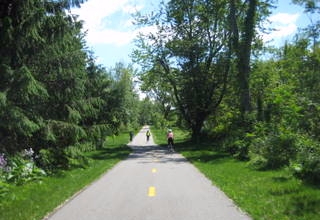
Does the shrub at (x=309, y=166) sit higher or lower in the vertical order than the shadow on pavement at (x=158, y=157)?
higher

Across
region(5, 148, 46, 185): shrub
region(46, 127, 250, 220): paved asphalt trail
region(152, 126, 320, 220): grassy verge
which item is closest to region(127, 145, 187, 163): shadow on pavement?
region(152, 126, 320, 220): grassy verge

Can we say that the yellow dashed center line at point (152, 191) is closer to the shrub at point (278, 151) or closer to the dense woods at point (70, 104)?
the dense woods at point (70, 104)

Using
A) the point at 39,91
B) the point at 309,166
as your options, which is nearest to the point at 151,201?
the point at 309,166

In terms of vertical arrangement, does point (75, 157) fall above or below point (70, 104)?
below

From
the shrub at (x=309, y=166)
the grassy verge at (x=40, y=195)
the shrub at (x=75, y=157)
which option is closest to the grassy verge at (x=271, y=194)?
the shrub at (x=309, y=166)

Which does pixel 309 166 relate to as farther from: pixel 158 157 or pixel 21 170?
pixel 158 157

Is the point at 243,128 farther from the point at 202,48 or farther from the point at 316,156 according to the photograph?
the point at 202,48

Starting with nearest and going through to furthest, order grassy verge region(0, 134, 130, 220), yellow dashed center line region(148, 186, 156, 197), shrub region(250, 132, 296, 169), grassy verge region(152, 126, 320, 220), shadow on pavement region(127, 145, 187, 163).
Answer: grassy verge region(152, 126, 320, 220) → grassy verge region(0, 134, 130, 220) → yellow dashed center line region(148, 186, 156, 197) → shrub region(250, 132, 296, 169) → shadow on pavement region(127, 145, 187, 163)

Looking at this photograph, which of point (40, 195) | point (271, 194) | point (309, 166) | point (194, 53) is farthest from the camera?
point (194, 53)

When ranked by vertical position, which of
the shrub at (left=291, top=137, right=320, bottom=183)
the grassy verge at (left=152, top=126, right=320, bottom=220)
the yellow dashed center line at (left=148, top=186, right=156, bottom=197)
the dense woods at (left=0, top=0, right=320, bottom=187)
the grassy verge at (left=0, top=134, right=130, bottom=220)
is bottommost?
the grassy verge at (left=152, top=126, right=320, bottom=220)

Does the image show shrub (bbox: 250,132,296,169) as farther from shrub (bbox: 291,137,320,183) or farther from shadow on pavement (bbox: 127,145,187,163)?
shadow on pavement (bbox: 127,145,187,163)

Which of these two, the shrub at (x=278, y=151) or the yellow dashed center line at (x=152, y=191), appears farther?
the shrub at (x=278, y=151)

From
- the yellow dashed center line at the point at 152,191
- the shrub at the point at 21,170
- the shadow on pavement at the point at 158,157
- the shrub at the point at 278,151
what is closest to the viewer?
the yellow dashed center line at the point at 152,191

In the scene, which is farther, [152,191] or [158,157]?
[158,157]
